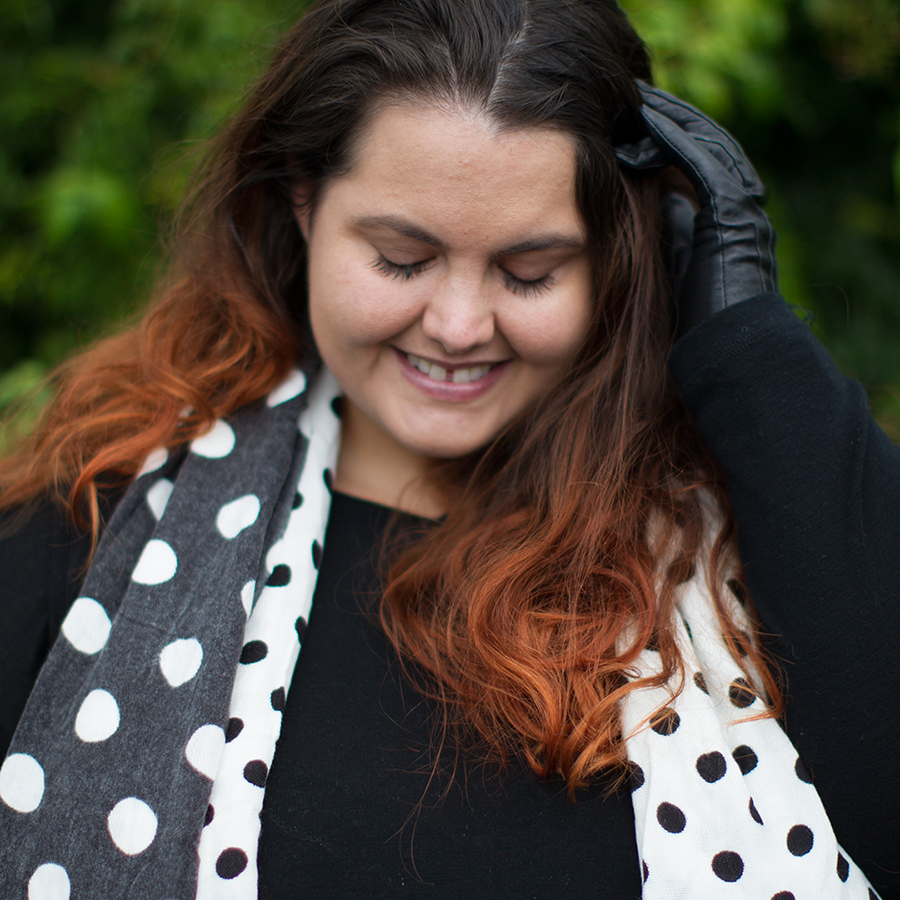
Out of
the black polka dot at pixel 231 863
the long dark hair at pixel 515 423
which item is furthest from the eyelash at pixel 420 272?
the black polka dot at pixel 231 863

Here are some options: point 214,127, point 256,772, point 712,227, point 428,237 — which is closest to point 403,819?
→ point 256,772

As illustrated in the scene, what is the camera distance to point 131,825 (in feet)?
3.70

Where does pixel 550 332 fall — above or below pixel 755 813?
above

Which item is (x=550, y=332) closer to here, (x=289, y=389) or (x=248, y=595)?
(x=289, y=389)

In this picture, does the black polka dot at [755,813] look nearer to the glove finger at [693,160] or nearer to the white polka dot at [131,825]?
the white polka dot at [131,825]

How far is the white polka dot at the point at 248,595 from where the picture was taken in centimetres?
128

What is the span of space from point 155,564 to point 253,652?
235 mm

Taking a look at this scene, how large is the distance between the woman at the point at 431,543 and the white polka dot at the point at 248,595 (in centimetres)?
1

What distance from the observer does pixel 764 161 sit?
2.49 m

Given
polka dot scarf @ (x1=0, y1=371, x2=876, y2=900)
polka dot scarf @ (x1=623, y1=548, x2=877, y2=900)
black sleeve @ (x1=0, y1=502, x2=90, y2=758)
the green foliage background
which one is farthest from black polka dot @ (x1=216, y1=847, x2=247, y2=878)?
the green foliage background

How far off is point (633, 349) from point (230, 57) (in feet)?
5.51

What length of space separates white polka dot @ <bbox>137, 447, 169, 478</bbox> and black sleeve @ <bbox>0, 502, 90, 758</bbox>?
16 cm

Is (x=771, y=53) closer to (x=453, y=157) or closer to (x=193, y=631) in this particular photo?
(x=453, y=157)

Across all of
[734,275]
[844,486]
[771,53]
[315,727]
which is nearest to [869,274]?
[771,53]
